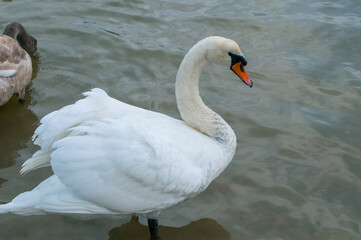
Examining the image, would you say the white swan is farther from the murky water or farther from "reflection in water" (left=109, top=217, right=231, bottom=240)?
"reflection in water" (left=109, top=217, right=231, bottom=240)

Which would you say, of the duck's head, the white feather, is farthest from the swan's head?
the duck's head

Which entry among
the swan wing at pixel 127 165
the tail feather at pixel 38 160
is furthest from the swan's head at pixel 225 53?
the tail feather at pixel 38 160

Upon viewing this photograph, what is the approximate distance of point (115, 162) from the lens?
384 cm

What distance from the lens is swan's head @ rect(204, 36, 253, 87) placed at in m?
4.45

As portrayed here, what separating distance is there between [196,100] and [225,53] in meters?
0.52

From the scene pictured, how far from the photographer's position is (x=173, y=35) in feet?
26.5

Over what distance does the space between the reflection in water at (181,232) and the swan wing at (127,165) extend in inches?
23.3

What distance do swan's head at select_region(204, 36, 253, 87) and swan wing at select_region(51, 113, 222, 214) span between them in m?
0.88

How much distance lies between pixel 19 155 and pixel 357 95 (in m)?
4.38

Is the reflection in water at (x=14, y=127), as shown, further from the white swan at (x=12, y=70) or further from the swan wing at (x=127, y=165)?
the swan wing at (x=127, y=165)

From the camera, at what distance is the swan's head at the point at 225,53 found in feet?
14.6

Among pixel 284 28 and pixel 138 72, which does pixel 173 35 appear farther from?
pixel 284 28

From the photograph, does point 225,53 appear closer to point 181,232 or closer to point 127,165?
point 127,165

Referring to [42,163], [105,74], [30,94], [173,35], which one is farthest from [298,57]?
[42,163]
